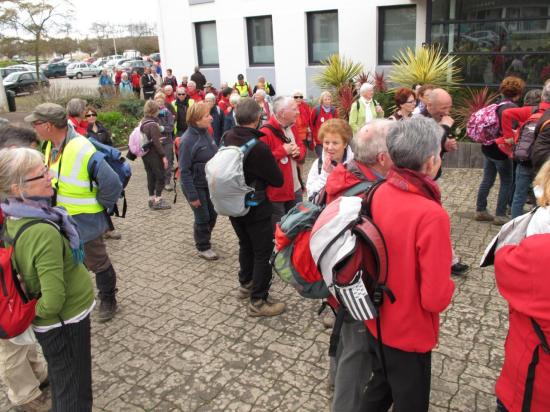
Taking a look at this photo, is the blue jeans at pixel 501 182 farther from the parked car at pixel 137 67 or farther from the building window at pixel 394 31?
the parked car at pixel 137 67

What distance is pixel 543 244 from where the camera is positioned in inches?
74.9

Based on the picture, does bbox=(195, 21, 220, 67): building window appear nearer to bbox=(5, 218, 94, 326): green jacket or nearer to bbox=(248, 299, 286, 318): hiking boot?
bbox=(248, 299, 286, 318): hiking boot

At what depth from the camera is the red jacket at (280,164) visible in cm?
437

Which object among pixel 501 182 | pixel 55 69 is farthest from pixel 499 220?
pixel 55 69

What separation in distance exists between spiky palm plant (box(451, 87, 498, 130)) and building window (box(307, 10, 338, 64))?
20.7 feet

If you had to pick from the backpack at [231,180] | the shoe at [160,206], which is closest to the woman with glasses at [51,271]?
the backpack at [231,180]

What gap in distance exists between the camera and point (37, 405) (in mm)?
3348

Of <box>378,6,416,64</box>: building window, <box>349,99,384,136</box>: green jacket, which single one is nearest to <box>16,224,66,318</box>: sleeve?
<box>349,99,384,136</box>: green jacket

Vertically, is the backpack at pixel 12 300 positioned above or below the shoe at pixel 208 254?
above

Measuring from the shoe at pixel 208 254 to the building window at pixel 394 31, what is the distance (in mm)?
11070

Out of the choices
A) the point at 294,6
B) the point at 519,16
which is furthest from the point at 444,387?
the point at 294,6

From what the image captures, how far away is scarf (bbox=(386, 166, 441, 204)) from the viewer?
2.11m

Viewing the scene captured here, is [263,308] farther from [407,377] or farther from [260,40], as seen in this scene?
[260,40]

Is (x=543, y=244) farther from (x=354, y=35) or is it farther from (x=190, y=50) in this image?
(x=190, y=50)
